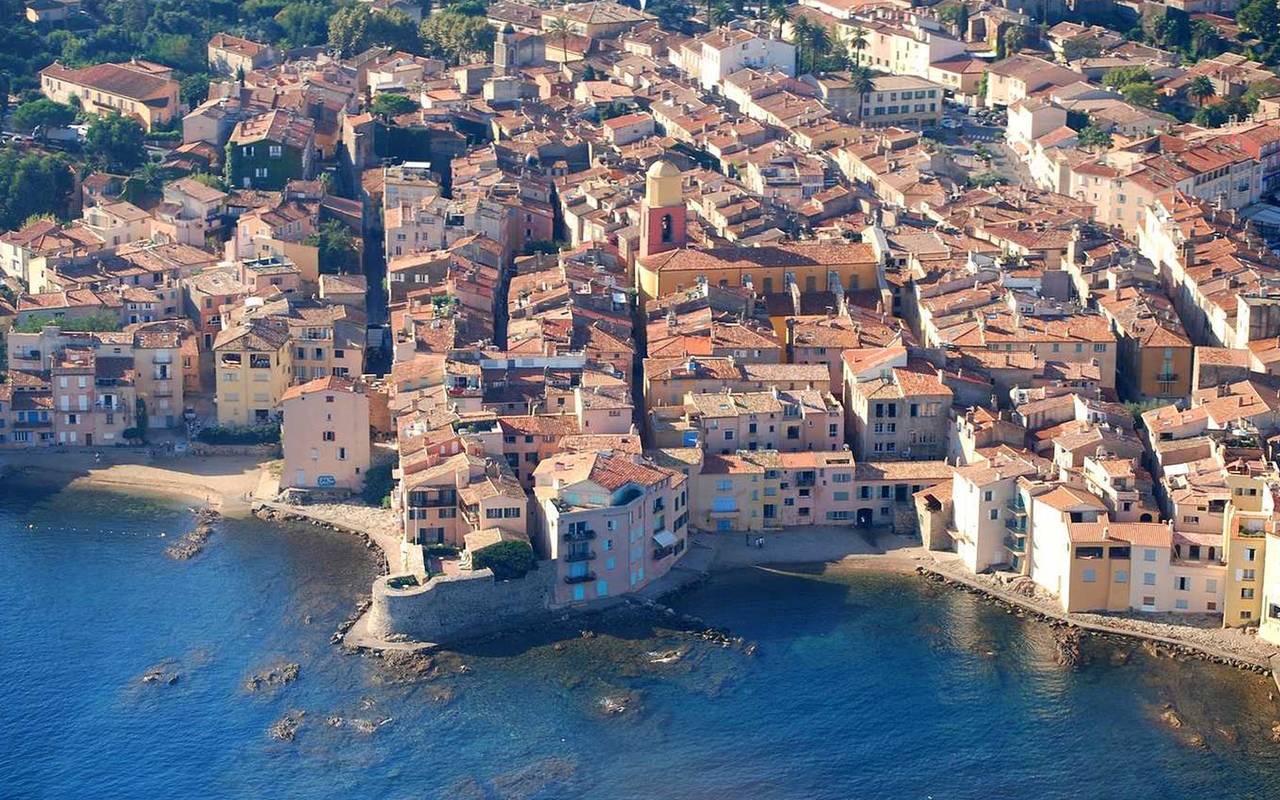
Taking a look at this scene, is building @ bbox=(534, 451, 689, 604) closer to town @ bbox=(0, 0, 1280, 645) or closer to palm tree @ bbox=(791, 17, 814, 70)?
town @ bbox=(0, 0, 1280, 645)

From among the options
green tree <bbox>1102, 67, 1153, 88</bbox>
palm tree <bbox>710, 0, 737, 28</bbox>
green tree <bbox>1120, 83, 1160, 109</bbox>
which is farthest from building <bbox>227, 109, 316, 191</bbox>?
green tree <bbox>1102, 67, 1153, 88</bbox>

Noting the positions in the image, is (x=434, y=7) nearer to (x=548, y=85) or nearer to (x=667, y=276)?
(x=548, y=85)

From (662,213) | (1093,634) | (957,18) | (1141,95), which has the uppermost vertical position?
(957,18)

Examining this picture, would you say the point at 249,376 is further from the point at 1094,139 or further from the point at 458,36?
the point at 458,36

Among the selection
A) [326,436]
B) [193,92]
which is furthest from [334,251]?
[193,92]

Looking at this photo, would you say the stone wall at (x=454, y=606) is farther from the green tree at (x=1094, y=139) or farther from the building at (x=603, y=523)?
the green tree at (x=1094, y=139)

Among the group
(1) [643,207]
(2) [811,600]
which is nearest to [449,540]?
(2) [811,600]

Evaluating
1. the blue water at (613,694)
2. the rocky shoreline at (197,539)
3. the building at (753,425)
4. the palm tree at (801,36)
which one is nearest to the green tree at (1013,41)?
the palm tree at (801,36)
